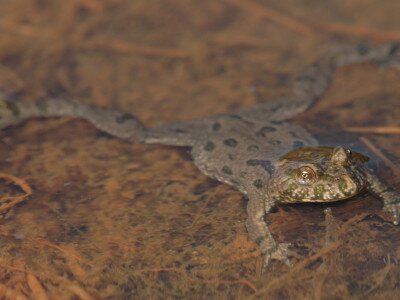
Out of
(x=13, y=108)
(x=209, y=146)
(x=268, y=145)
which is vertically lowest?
(x=13, y=108)

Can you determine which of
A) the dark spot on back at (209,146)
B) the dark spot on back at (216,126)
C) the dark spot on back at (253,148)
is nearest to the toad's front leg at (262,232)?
the dark spot on back at (253,148)

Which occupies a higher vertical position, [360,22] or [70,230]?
[360,22]

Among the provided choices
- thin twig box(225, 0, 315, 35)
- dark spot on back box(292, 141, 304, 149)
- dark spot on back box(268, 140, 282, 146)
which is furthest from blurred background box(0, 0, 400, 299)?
dark spot on back box(268, 140, 282, 146)

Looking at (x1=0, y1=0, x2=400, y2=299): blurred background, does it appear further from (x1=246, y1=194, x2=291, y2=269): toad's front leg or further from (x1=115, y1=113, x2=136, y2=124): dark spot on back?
(x1=115, y1=113, x2=136, y2=124): dark spot on back

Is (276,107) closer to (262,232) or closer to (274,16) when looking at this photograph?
(262,232)

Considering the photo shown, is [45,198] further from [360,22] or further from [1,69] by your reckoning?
[360,22]

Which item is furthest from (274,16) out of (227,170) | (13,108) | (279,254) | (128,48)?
(279,254)

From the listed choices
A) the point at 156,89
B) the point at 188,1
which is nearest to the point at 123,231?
the point at 156,89
